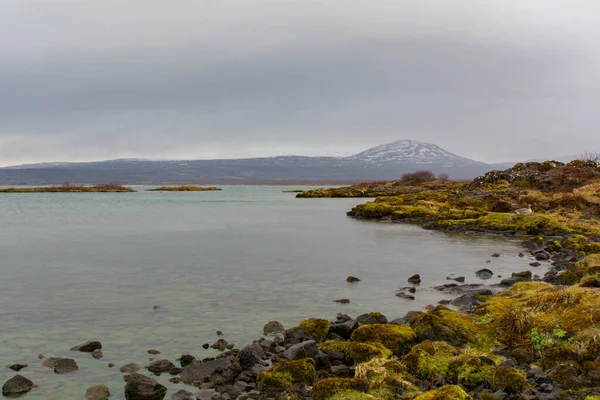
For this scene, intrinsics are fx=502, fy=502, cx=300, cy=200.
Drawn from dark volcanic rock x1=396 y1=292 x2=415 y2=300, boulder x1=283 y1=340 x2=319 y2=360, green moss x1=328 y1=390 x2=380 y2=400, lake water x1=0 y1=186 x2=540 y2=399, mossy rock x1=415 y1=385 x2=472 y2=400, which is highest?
mossy rock x1=415 y1=385 x2=472 y2=400

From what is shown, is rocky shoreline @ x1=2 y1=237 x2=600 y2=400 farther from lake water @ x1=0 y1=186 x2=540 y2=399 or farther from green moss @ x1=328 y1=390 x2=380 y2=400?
lake water @ x1=0 y1=186 x2=540 y2=399

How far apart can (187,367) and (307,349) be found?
2684mm

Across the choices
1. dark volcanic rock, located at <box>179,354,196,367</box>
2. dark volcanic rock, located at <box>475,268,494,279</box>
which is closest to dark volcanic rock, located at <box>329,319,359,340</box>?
dark volcanic rock, located at <box>179,354,196,367</box>

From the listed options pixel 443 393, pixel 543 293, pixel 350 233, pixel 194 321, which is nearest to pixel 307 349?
pixel 443 393

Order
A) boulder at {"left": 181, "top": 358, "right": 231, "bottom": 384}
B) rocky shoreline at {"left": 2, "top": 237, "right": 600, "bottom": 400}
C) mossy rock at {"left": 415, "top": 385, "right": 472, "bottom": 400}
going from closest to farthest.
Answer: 1. mossy rock at {"left": 415, "top": 385, "right": 472, "bottom": 400}
2. rocky shoreline at {"left": 2, "top": 237, "right": 600, "bottom": 400}
3. boulder at {"left": 181, "top": 358, "right": 231, "bottom": 384}

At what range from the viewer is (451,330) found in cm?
1258

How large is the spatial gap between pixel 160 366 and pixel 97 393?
163cm

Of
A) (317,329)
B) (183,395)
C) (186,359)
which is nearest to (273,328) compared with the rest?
(317,329)

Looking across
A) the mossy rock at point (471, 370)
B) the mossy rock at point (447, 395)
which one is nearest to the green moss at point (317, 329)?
the mossy rock at point (471, 370)

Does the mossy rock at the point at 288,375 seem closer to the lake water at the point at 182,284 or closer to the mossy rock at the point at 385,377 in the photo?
the mossy rock at the point at 385,377

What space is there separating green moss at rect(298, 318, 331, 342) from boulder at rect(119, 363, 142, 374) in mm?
4222

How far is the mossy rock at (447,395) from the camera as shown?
852cm

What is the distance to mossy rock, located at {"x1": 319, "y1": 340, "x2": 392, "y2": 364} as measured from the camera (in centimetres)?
1120

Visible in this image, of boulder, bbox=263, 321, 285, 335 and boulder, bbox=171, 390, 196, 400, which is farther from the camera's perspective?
boulder, bbox=263, 321, 285, 335
